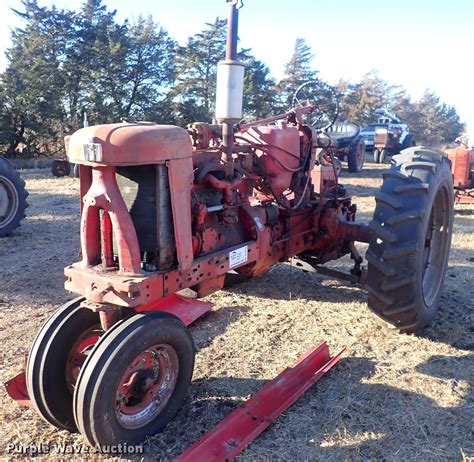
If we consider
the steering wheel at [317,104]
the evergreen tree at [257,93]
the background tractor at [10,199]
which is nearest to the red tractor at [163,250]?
the steering wheel at [317,104]

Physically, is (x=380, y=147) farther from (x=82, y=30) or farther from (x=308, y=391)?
(x=308, y=391)

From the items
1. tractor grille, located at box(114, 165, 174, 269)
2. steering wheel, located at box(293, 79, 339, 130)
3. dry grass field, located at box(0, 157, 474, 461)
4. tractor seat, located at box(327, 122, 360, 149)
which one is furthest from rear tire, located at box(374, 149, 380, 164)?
tractor grille, located at box(114, 165, 174, 269)

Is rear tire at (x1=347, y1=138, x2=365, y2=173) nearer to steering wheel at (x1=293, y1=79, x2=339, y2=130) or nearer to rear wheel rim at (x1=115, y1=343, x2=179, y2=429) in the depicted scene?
steering wheel at (x1=293, y1=79, x2=339, y2=130)

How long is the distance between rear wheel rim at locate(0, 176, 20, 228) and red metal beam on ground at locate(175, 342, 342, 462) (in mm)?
5323

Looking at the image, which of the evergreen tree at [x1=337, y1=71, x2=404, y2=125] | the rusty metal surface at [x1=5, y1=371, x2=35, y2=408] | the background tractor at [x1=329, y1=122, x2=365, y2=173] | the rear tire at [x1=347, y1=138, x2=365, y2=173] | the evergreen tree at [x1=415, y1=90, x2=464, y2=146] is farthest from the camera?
the evergreen tree at [x1=415, y1=90, x2=464, y2=146]

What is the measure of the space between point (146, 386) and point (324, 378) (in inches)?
49.3

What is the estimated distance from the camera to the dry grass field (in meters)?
2.56

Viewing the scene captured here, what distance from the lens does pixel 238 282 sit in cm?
491

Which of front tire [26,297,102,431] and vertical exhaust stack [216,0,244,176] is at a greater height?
vertical exhaust stack [216,0,244,176]

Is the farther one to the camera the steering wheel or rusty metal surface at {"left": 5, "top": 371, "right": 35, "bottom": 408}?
the steering wheel

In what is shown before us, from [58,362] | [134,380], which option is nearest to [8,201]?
[58,362]

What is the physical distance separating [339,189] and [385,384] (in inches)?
91.4

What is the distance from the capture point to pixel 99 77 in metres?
24.7

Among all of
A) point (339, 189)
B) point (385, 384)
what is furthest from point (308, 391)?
point (339, 189)
